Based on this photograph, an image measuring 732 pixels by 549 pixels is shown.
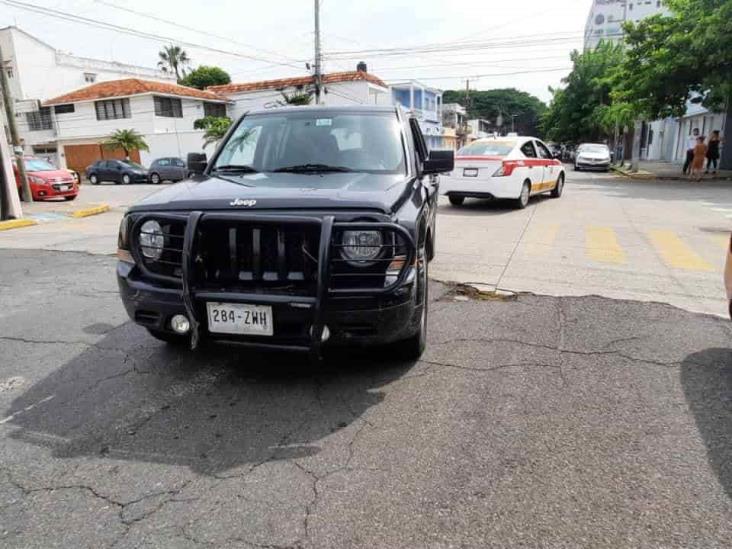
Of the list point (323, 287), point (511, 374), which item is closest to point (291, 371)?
point (323, 287)

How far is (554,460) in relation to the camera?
270 cm

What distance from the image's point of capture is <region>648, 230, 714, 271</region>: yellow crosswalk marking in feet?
22.1

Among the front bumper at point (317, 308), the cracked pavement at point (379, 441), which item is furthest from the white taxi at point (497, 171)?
the front bumper at point (317, 308)

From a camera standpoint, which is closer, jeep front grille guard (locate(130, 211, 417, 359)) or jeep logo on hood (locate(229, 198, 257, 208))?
jeep front grille guard (locate(130, 211, 417, 359))

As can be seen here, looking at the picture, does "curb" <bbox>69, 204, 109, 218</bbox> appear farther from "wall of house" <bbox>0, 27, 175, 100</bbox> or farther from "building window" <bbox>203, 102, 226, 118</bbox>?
"wall of house" <bbox>0, 27, 175, 100</bbox>

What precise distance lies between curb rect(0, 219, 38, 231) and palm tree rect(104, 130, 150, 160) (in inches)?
1040

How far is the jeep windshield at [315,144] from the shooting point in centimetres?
421

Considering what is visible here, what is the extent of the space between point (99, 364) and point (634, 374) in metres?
3.80

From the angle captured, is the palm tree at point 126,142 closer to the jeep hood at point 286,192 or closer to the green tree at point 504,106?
the jeep hood at point 286,192

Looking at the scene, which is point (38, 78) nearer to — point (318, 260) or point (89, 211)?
point (89, 211)

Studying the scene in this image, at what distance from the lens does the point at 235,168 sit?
433 centimetres

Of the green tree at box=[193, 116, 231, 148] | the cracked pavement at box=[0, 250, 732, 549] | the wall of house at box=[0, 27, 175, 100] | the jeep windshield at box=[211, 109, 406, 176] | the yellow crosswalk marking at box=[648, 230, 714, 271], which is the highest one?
the wall of house at box=[0, 27, 175, 100]

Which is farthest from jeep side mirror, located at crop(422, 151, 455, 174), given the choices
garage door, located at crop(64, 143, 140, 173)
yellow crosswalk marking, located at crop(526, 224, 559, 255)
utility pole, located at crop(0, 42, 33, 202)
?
garage door, located at crop(64, 143, 140, 173)

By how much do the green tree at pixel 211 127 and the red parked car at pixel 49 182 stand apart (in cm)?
1802
